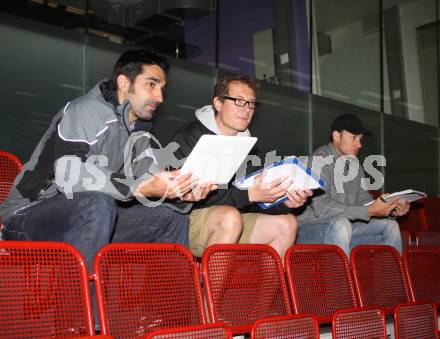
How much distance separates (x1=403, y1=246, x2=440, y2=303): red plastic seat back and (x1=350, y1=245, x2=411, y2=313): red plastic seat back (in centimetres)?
7

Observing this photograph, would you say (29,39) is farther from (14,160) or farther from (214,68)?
(214,68)

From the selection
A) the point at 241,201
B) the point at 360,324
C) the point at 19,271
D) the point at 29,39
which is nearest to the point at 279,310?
the point at 360,324

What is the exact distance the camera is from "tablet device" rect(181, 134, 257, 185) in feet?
6.72

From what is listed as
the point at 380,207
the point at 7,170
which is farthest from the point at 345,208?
the point at 7,170

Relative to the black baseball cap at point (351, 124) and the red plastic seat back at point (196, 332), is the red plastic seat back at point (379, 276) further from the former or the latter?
the black baseball cap at point (351, 124)

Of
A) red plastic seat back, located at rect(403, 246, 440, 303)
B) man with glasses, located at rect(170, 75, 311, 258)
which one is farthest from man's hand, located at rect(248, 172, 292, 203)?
red plastic seat back, located at rect(403, 246, 440, 303)

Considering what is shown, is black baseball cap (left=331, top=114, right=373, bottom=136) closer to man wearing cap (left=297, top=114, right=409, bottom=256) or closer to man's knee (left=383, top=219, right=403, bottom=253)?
man wearing cap (left=297, top=114, right=409, bottom=256)

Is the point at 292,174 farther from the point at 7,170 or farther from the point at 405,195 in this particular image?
the point at 7,170

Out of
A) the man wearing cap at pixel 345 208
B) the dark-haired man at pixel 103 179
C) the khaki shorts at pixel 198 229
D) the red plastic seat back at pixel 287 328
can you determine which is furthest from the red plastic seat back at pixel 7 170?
the man wearing cap at pixel 345 208

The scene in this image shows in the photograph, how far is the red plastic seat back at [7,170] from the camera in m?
2.47

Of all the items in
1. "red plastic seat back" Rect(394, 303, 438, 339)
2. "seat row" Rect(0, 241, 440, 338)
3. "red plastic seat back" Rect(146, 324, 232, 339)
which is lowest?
"red plastic seat back" Rect(394, 303, 438, 339)

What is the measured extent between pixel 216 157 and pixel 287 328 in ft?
2.32

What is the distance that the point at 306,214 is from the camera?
3264 millimetres

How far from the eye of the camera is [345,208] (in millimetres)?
3193
